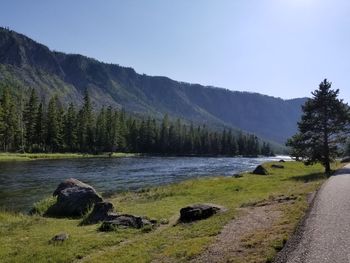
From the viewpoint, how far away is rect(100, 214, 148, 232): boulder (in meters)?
24.0

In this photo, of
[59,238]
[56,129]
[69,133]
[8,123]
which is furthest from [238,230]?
[69,133]

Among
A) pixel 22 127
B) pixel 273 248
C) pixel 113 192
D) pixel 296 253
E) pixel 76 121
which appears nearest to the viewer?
pixel 296 253

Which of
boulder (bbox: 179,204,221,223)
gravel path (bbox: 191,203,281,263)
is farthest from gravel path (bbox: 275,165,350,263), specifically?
boulder (bbox: 179,204,221,223)

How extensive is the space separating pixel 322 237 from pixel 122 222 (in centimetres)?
1261

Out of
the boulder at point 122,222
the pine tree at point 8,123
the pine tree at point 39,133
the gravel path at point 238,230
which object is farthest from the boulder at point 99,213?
the pine tree at point 39,133

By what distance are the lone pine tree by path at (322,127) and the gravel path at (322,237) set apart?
37909 mm

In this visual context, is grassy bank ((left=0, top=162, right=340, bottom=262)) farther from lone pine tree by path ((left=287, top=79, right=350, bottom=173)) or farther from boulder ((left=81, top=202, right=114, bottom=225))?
lone pine tree by path ((left=287, top=79, right=350, bottom=173))

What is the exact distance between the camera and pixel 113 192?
46.8 meters

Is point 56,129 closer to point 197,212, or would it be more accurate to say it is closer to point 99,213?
point 99,213

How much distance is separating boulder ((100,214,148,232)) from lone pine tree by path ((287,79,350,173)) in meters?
41.8

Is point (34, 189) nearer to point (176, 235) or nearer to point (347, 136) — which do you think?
point (176, 235)

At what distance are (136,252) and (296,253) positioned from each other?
7.52 meters

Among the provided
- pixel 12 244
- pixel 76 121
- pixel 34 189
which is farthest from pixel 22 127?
pixel 12 244

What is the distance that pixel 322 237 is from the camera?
631 inches
